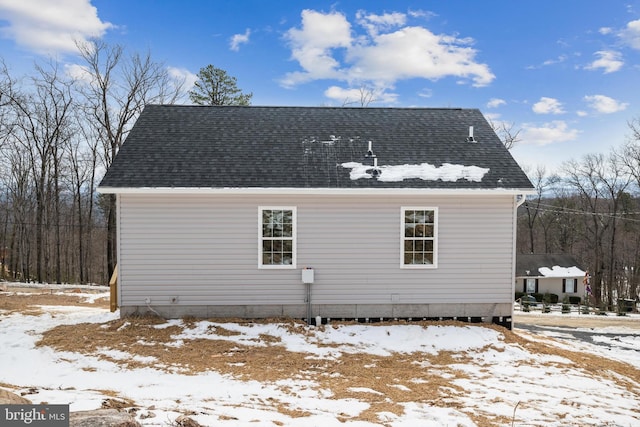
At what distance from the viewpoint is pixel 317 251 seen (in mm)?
9188

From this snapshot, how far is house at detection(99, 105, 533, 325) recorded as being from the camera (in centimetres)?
895

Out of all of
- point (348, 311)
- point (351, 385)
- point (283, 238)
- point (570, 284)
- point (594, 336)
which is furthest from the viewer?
point (570, 284)

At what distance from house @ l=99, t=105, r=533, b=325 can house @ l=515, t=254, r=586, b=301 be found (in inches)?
1009

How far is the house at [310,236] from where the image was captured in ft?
29.3

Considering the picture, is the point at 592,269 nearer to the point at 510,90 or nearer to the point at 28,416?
the point at 510,90

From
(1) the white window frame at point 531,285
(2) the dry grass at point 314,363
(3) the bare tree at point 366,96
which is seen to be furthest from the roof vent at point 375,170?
(1) the white window frame at point 531,285

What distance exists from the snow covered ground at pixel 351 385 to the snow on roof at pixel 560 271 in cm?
2418

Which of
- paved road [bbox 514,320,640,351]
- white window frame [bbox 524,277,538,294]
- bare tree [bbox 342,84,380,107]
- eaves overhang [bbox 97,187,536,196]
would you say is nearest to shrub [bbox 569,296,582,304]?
white window frame [bbox 524,277,538,294]

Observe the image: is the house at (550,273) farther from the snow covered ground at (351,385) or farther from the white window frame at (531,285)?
the snow covered ground at (351,385)

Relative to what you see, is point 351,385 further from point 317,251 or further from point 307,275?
point 317,251

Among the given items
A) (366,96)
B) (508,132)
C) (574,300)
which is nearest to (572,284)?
(574,300)

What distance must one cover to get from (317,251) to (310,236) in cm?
39

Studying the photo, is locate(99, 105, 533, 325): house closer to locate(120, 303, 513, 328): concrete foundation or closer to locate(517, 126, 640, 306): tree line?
locate(120, 303, 513, 328): concrete foundation

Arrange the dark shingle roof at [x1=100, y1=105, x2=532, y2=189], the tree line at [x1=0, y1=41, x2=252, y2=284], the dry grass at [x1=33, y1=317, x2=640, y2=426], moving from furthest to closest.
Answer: the tree line at [x1=0, y1=41, x2=252, y2=284], the dark shingle roof at [x1=100, y1=105, x2=532, y2=189], the dry grass at [x1=33, y1=317, x2=640, y2=426]
